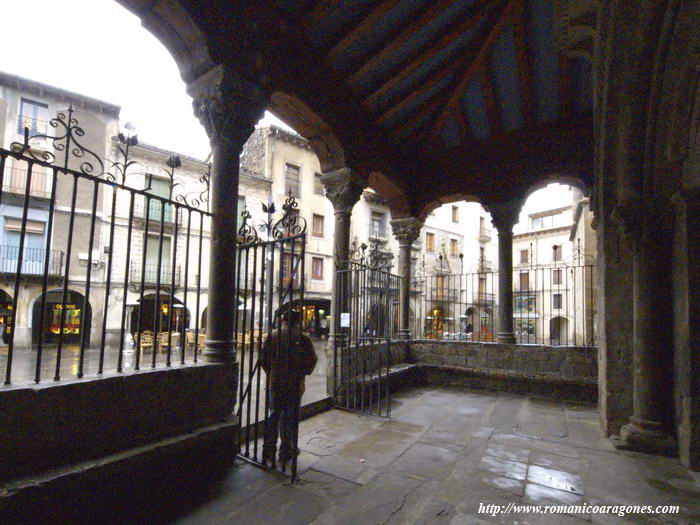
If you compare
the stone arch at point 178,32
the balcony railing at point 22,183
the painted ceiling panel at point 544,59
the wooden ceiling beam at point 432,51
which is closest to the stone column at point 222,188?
the stone arch at point 178,32

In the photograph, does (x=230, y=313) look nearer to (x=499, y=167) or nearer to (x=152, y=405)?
(x=152, y=405)

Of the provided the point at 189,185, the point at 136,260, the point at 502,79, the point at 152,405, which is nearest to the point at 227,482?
the point at 152,405

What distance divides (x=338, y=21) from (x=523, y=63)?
10.1 ft

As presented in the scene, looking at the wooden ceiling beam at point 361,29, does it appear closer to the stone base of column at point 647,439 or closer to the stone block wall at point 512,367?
the stone base of column at point 647,439

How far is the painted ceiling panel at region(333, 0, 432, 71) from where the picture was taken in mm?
4398

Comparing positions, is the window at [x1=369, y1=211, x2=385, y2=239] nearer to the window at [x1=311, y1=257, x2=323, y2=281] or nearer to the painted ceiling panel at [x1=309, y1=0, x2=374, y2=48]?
the window at [x1=311, y1=257, x2=323, y2=281]

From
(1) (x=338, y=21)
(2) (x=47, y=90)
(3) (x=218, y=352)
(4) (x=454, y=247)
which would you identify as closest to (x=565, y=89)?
(1) (x=338, y=21)

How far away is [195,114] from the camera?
3.48 metres

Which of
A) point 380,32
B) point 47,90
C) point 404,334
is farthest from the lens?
point 47,90

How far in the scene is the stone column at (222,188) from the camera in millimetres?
3252

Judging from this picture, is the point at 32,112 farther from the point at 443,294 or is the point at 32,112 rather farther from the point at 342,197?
the point at 443,294

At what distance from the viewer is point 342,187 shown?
5605 millimetres

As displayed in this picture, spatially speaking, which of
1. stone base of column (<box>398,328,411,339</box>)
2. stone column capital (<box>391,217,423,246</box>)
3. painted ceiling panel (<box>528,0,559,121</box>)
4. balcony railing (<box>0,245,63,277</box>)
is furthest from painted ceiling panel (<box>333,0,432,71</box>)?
balcony railing (<box>0,245,63,277</box>)

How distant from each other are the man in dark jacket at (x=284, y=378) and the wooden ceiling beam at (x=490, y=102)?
5.19 meters
